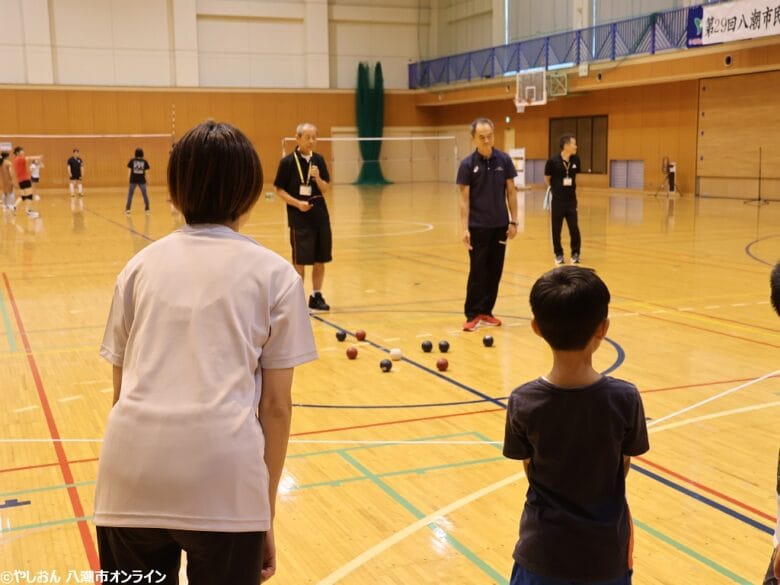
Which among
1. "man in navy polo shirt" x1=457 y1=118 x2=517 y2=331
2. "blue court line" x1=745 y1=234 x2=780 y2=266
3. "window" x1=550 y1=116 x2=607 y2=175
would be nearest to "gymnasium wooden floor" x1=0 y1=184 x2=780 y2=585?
"blue court line" x1=745 y1=234 x2=780 y2=266

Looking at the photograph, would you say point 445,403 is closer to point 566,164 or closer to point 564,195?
point 564,195

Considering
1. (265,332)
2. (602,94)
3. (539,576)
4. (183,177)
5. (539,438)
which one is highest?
(602,94)

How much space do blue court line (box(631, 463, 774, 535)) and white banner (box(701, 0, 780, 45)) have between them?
21.2 meters

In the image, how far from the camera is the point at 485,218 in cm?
884

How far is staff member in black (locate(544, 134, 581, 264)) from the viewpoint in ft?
43.9

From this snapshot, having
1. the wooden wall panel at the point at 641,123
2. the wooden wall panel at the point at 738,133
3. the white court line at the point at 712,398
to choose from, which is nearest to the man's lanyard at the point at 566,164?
the white court line at the point at 712,398

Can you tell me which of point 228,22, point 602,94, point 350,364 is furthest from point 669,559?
point 228,22

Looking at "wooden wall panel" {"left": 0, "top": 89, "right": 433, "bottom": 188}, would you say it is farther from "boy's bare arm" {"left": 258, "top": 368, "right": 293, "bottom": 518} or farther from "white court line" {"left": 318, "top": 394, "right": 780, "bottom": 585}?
"boy's bare arm" {"left": 258, "top": 368, "right": 293, "bottom": 518}

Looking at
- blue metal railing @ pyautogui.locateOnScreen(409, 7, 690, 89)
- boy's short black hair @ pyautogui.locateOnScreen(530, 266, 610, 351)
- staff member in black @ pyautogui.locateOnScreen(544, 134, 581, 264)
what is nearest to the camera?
boy's short black hair @ pyautogui.locateOnScreen(530, 266, 610, 351)

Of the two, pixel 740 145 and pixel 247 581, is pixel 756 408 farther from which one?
pixel 740 145

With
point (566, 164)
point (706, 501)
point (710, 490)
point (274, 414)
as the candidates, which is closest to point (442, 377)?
point (710, 490)

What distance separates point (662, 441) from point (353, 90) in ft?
122

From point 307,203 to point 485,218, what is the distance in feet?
6.65

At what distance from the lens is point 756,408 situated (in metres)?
6.09
